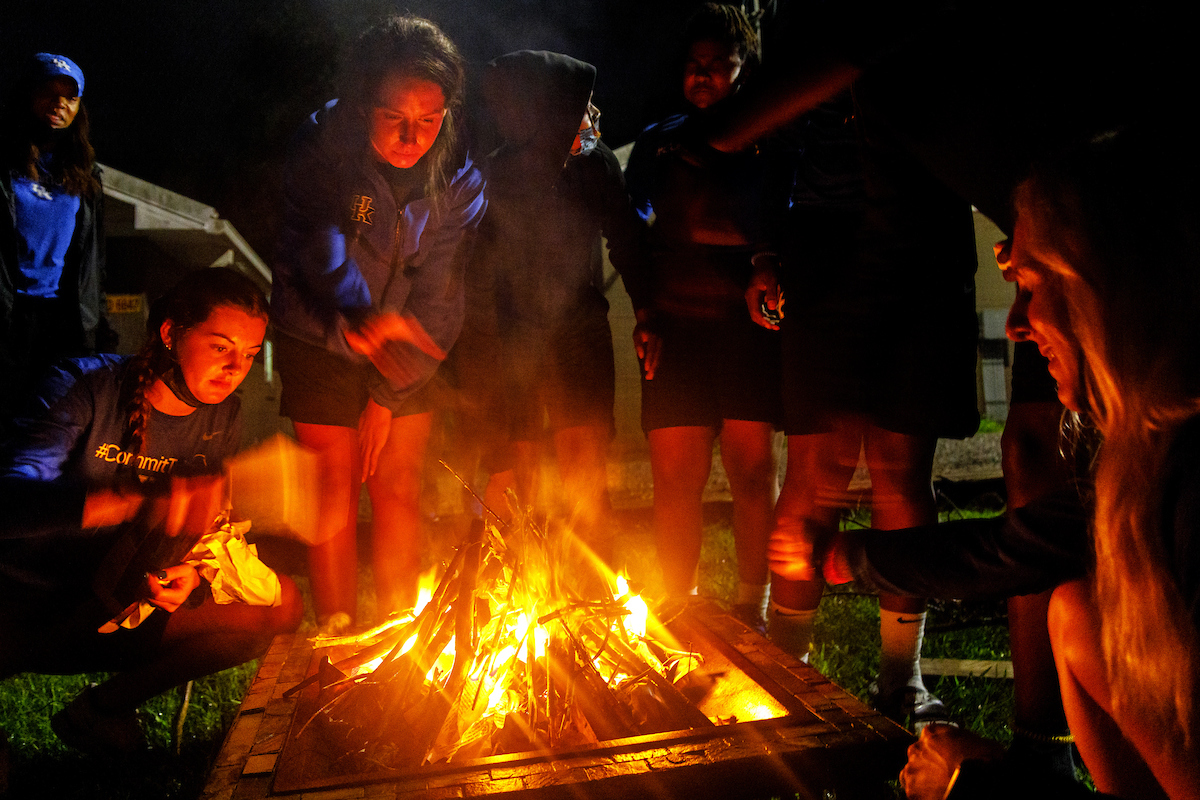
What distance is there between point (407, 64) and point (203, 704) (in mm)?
2364

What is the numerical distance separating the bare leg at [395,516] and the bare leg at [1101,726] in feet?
7.14

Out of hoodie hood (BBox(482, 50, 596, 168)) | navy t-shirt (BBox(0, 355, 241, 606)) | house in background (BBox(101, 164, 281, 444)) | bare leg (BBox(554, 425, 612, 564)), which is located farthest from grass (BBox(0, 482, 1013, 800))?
house in background (BBox(101, 164, 281, 444))

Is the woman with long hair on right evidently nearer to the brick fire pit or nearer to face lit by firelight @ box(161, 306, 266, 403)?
the brick fire pit

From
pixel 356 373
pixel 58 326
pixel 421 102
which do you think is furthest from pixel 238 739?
pixel 58 326

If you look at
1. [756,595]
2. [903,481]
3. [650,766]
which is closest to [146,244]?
[756,595]

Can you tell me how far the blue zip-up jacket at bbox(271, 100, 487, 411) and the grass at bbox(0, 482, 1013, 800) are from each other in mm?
1261

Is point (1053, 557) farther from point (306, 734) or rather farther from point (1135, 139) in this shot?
point (306, 734)

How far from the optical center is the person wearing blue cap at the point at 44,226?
3.68 m

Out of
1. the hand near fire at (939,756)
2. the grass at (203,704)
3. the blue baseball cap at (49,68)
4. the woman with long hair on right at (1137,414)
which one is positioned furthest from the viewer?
the blue baseball cap at (49,68)

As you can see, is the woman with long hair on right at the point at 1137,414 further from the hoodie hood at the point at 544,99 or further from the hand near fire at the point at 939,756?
the hoodie hood at the point at 544,99

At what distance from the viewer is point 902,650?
2520 mm

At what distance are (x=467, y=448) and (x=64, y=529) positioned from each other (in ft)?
5.85

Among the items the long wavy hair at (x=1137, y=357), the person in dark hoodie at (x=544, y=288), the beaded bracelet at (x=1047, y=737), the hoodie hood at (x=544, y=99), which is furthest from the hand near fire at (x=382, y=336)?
the beaded bracelet at (x=1047, y=737)

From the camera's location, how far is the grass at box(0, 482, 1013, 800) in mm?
2361
